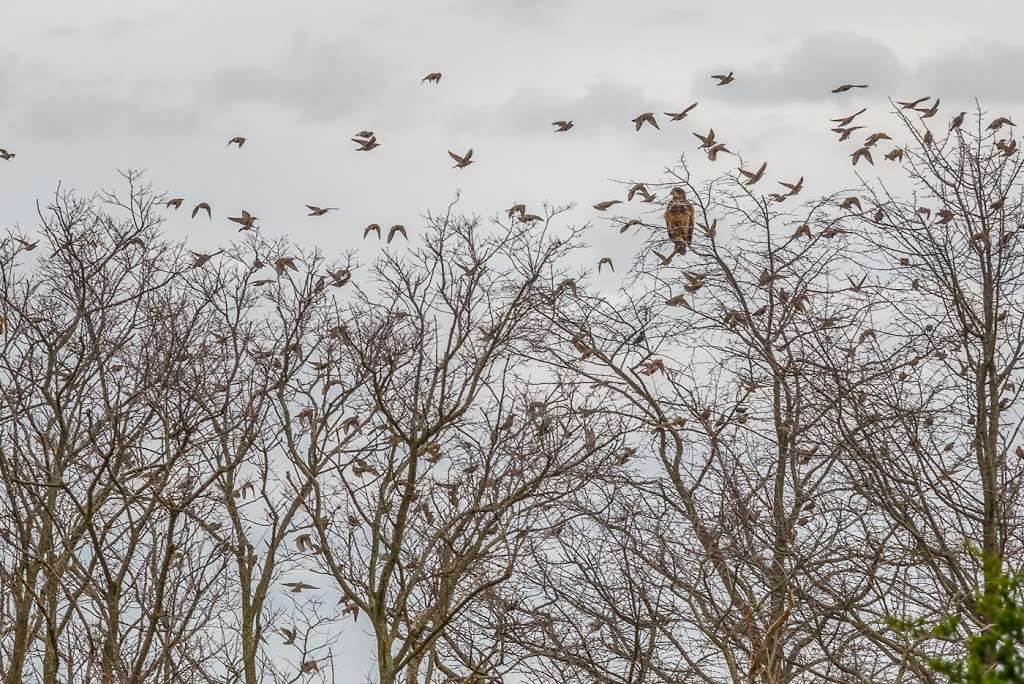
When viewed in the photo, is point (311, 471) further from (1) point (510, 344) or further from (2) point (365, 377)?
(1) point (510, 344)

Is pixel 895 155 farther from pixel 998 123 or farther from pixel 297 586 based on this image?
pixel 297 586

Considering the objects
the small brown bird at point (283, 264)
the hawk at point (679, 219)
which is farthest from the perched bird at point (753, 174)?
the small brown bird at point (283, 264)

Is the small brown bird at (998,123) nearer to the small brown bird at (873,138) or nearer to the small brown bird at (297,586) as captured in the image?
the small brown bird at (873,138)

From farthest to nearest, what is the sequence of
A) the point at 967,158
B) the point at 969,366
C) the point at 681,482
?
1. the point at 681,482
2. the point at 967,158
3. the point at 969,366

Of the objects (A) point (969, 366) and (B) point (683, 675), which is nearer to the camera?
(A) point (969, 366)

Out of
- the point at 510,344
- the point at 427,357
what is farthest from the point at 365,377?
the point at 510,344

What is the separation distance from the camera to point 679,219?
14.2 metres

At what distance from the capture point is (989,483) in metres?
11.3

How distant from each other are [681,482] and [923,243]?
13.5 feet

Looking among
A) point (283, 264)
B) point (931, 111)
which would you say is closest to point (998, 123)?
point (931, 111)

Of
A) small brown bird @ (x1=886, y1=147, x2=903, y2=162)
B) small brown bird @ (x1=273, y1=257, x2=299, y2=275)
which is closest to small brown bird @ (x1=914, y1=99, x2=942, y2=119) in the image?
small brown bird @ (x1=886, y1=147, x2=903, y2=162)

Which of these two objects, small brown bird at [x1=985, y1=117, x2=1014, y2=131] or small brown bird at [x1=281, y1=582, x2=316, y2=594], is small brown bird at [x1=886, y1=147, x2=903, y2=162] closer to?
small brown bird at [x1=985, y1=117, x2=1014, y2=131]

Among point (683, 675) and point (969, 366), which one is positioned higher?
point (969, 366)

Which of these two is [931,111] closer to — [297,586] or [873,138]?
[873,138]
